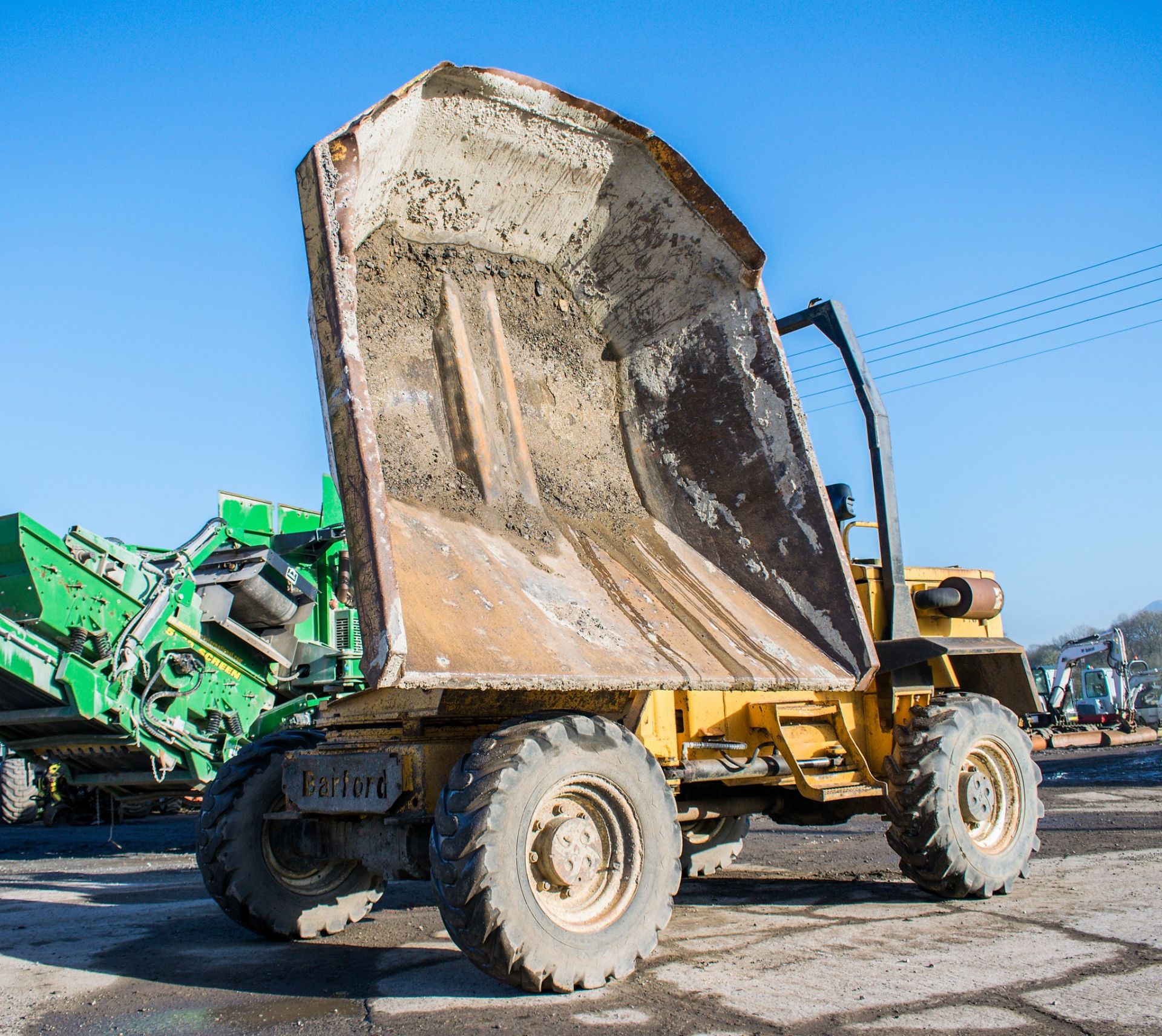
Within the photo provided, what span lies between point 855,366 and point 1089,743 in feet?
55.1

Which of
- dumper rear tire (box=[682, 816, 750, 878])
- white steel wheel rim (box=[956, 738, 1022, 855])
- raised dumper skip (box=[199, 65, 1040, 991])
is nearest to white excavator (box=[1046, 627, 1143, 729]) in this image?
dumper rear tire (box=[682, 816, 750, 878])

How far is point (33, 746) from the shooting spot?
343 inches

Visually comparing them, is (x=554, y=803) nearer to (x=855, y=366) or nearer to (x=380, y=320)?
(x=380, y=320)

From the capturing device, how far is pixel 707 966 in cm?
381

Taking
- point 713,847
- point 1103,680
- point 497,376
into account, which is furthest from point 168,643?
point 1103,680

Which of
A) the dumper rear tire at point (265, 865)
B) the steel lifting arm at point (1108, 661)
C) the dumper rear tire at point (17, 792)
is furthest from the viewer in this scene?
the steel lifting arm at point (1108, 661)

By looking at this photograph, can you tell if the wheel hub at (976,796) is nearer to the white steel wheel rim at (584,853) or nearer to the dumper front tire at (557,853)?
the dumper front tire at (557,853)

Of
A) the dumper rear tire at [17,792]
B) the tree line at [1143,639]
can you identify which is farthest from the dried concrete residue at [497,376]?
the tree line at [1143,639]

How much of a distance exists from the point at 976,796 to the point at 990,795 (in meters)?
0.18

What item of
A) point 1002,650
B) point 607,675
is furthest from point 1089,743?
point 607,675

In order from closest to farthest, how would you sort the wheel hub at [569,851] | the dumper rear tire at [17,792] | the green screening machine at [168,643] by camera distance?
the wheel hub at [569,851]
the green screening machine at [168,643]
the dumper rear tire at [17,792]

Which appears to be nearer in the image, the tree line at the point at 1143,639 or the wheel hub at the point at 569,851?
the wheel hub at the point at 569,851

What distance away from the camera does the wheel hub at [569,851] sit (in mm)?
3533

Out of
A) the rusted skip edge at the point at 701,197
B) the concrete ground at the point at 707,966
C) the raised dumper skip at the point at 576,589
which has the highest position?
the rusted skip edge at the point at 701,197
